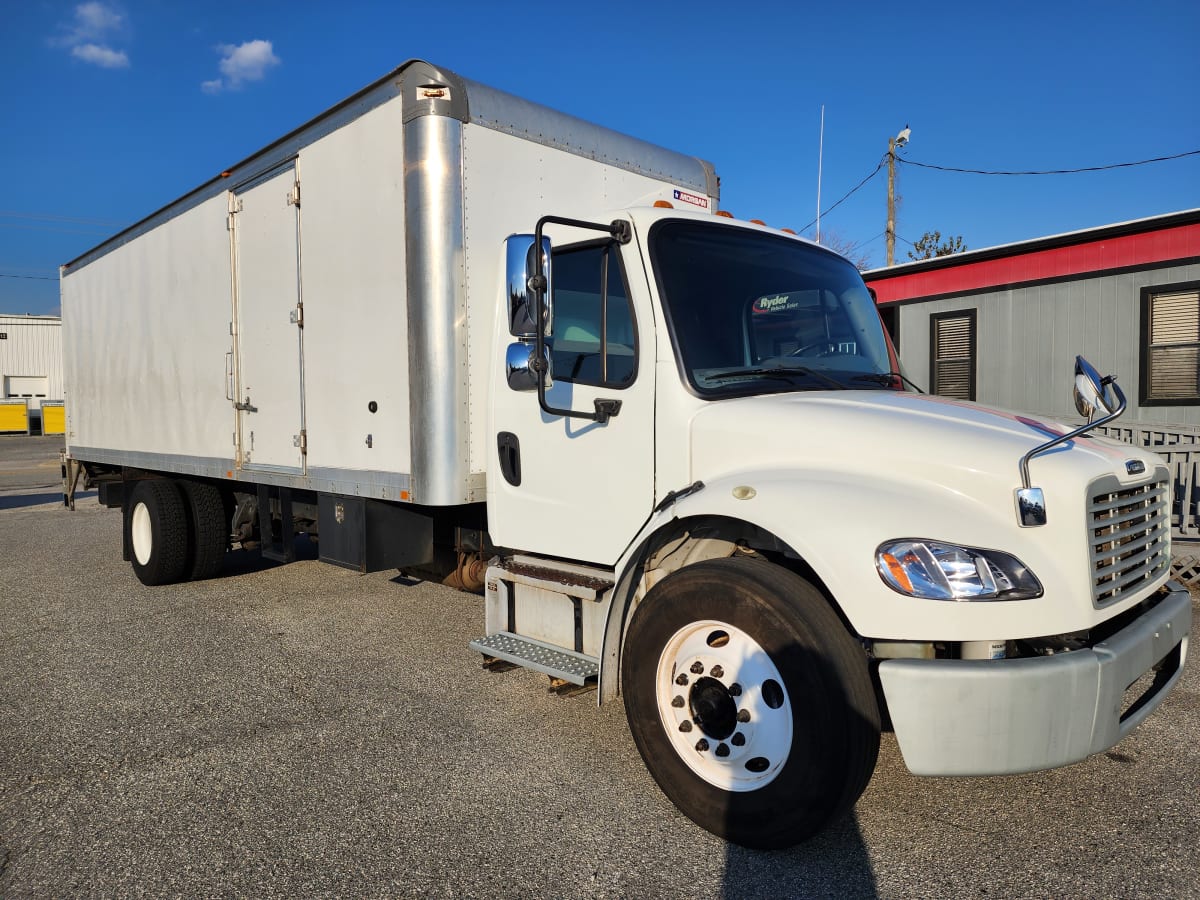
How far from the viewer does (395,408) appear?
4590 millimetres

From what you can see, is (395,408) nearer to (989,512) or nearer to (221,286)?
(221,286)

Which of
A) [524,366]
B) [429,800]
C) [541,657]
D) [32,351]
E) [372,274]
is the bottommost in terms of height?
[429,800]

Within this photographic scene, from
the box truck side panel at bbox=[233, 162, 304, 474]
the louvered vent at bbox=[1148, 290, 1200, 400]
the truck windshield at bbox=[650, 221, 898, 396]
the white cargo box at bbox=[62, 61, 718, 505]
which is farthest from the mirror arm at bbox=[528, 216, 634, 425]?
the louvered vent at bbox=[1148, 290, 1200, 400]

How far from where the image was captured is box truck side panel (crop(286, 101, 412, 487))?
4.52m

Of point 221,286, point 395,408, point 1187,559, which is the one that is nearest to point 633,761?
point 395,408

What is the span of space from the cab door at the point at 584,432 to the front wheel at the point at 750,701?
560 mm

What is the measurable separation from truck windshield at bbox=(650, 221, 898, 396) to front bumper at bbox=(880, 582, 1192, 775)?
134 cm

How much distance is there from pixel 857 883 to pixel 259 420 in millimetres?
4791

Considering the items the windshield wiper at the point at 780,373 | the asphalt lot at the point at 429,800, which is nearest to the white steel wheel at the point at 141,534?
the asphalt lot at the point at 429,800

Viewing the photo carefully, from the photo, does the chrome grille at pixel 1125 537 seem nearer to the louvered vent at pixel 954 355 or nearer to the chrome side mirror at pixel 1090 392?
the chrome side mirror at pixel 1090 392

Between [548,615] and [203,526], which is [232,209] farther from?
[548,615]

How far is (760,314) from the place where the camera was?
3.81 m

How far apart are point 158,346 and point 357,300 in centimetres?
352

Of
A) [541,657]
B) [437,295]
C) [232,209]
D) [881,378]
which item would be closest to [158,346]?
[232,209]
